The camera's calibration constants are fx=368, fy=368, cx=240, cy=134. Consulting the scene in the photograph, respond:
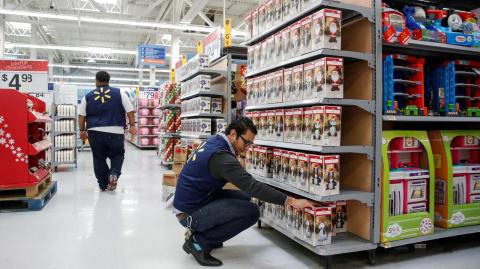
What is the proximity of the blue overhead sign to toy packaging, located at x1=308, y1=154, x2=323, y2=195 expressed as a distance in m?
12.9

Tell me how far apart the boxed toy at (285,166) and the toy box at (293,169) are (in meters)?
0.04

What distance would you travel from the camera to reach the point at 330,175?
2531 millimetres

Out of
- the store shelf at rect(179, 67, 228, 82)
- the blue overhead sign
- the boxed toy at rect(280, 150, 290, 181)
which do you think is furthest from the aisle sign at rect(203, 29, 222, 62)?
the blue overhead sign

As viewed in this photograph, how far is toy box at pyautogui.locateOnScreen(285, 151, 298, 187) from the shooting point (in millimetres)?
2855

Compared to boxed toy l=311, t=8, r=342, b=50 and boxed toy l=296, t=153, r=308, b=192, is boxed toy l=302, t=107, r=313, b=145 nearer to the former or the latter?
boxed toy l=296, t=153, r=308, b=192

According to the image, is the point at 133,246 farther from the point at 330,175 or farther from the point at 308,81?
the point at 308,81

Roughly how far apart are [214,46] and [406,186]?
425 centimetres

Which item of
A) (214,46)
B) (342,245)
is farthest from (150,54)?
(342,245)

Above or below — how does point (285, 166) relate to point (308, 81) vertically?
below

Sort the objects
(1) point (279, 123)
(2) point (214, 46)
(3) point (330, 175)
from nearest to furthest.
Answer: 1. (3) point (330, 175)
2. (1) point (279, 123)
3. (2) point (214, 46)

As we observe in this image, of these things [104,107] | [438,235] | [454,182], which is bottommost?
[438,235]

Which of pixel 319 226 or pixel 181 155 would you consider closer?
pixel 319 226

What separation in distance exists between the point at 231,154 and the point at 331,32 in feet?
3.61

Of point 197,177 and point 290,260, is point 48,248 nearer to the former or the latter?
point 197,177
